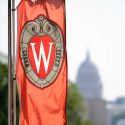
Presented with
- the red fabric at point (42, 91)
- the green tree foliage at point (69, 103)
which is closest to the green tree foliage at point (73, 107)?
the green tree foliage at point (69, 103)

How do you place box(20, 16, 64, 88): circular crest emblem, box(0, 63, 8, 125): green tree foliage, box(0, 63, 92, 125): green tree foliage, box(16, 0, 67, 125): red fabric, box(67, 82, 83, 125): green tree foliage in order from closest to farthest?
1. box(16, 0, 67, 125): red fabric
2. box(20, 16, 64, 88): circular crest emblem
3. box(0, 63, 8, 125): green tree foliage
4. box(0, 63, 92, 125): green tree foliage
5. box(67, 82, 83, 125): green tree foliage

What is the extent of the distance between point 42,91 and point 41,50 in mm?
750

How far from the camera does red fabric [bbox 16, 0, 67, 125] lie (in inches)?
433

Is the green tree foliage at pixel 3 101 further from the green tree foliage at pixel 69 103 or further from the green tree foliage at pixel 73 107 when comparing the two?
the green tree foliage at pixel 73 107

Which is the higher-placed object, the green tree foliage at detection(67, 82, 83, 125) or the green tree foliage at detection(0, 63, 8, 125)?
the green tree foliage at detection(0, 63, 8, 125)

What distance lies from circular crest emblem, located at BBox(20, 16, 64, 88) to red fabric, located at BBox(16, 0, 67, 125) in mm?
88

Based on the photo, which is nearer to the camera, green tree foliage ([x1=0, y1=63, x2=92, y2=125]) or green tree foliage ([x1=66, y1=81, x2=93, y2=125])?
green tree foliage ([x1=0, y1=63, x2=92, y2=125])

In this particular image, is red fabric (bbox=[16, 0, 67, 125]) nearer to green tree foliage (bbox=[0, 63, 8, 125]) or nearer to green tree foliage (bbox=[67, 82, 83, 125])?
green tree foliage (bbox=[0, 63, 8, 125])

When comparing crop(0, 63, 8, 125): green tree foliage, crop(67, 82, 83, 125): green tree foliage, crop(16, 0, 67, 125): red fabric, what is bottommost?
crop(67, 82, 83, 125): green tree foliage

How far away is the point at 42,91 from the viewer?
36.6 feet

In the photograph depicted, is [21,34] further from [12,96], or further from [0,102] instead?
[0,102]

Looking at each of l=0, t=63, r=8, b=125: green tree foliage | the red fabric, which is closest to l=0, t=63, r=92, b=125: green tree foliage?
l=0, t=63, r=8, b=125: green tree foliage

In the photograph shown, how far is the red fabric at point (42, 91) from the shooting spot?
36.1 feet

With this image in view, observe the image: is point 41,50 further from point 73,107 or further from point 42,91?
point 73,107
